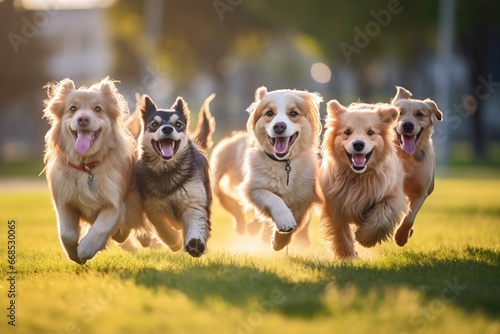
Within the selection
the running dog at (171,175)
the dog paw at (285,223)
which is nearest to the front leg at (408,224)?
the dog paw at (285,223)

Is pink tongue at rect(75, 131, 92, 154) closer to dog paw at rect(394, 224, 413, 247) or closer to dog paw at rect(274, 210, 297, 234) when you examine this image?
dog paw at rect(274, 210, 297, 234)

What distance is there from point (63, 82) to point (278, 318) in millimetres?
4073

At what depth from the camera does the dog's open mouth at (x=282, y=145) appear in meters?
7.68

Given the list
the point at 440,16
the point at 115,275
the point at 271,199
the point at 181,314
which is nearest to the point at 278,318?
the point at 181,314

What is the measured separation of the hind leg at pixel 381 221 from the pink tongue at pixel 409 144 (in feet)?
2.92

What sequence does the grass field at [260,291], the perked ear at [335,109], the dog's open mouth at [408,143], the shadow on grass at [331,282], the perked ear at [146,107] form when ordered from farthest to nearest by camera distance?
the dog's open mouth at [408,143]
the perked ear at [146,107]
the perked ear at [335,109]
the shadow on grass at [331,282]
the grass field at [260,291]

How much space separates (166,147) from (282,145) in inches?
47.3

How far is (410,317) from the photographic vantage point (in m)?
4.71

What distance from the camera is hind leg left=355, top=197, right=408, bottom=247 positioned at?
25.3 ft

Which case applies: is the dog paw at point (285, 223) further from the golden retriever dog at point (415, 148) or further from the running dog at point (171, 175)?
the golden retriever dog at point (415, 148)

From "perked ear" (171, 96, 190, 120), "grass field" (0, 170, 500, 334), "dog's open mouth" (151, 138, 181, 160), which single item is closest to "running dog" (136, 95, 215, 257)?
"dog's open mouth" (151, 138, 181, 160)

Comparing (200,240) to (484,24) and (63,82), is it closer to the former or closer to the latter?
(63,82)

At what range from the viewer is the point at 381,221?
303 inches

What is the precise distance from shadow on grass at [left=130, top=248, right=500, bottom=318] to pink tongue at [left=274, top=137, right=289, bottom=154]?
1.12 metres
